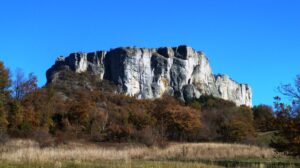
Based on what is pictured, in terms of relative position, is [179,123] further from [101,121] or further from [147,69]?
[147,69]

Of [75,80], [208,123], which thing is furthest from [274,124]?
[75,80]

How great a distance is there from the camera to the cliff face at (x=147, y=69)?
498 feet

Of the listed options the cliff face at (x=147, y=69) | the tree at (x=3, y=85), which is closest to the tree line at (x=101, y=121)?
the tree at (x=3, y=85)

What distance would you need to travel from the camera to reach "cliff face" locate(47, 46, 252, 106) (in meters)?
152

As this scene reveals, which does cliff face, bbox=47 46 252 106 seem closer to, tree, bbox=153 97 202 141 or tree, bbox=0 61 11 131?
tree, bbox=153 97 202 141

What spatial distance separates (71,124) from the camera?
66.9 m

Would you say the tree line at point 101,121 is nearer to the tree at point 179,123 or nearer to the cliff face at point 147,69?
the tree at point 179,123

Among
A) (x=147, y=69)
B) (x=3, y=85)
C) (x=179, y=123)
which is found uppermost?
(x=147, y=69)

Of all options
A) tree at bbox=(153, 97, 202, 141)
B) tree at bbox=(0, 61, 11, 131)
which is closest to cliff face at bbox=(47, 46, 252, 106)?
tree at bbox=(153, 97, 202, 141)

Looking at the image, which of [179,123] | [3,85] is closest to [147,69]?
[179,123]

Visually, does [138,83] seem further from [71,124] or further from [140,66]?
[71,124]

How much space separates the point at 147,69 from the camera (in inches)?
6260

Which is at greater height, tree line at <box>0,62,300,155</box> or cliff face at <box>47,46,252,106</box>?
cliff face at <box>47,46,252,106</box>

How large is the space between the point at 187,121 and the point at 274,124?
4752 centimetres
